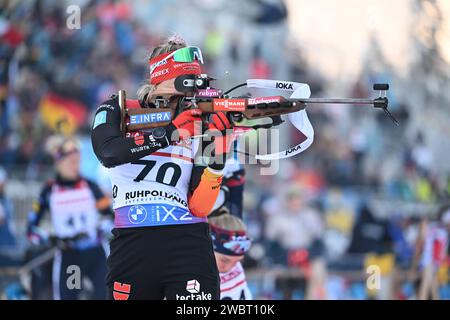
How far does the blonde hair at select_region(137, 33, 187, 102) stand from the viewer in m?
5.47

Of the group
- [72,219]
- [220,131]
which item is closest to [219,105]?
[220,131]

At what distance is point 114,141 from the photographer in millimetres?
5070

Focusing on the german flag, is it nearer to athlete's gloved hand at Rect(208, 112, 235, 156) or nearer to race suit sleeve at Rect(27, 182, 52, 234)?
race suit sleeve at Rect(27, 182, 52, 234)

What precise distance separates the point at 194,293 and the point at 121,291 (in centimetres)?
41

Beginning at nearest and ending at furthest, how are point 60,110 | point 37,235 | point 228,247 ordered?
1. point 228,247
2. point 37,235
3. point 60,110

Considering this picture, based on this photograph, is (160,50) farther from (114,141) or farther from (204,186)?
(204,186)

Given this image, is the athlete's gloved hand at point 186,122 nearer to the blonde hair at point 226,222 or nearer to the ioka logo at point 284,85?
the ioka logo at point 284,85

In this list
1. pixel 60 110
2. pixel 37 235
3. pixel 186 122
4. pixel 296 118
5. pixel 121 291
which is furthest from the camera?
pixel 60 110

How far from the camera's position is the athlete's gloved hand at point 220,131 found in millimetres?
5102

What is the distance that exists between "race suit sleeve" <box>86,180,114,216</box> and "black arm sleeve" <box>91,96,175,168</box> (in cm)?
469

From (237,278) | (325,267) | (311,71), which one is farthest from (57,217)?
(311,71)

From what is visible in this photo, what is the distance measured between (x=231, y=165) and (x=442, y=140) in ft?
38.6

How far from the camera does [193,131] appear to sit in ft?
16.6

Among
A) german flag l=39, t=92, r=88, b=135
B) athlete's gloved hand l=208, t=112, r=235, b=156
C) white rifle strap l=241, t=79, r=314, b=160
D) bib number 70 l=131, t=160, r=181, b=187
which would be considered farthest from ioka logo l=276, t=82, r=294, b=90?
german flag l=39, t=92, r=88, b=135
